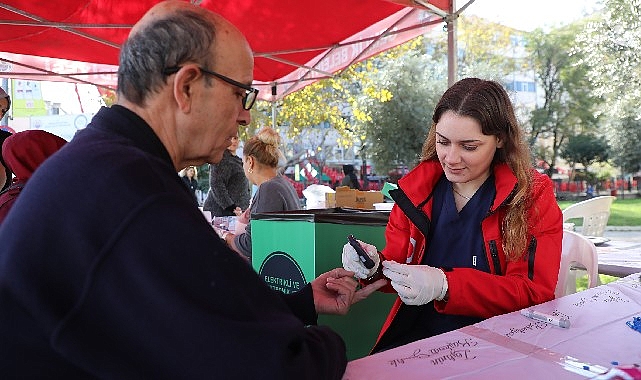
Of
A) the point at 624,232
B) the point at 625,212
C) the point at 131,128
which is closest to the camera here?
the point at 131,128

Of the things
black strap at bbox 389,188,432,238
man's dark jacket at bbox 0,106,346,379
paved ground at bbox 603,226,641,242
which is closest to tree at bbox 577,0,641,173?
paved ground at bbox 603,226,641,242

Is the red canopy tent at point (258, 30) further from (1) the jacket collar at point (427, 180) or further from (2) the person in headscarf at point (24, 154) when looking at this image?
(2) the person in headscarf at point (24, 154)

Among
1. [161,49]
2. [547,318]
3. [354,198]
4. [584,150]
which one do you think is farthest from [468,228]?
[584,150]

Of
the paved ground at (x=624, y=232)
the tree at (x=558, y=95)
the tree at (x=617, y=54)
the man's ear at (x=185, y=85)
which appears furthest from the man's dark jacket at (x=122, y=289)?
the tree at (x=558, y=95)

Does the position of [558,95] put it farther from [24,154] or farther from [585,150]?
[24,154]

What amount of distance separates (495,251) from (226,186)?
141 inches

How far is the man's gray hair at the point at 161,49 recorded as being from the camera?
1029 mm

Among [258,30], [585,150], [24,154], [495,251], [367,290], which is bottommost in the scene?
[585,150]

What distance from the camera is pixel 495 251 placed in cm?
196

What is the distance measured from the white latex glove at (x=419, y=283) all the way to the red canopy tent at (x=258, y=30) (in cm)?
255

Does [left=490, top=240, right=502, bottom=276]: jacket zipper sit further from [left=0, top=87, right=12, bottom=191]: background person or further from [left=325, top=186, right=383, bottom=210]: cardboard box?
[left=0, top=87, right=12, bottom=191]: background person

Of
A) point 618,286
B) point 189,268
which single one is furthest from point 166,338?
point 618,286

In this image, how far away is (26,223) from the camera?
2.85 ft

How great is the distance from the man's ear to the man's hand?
820 mm
